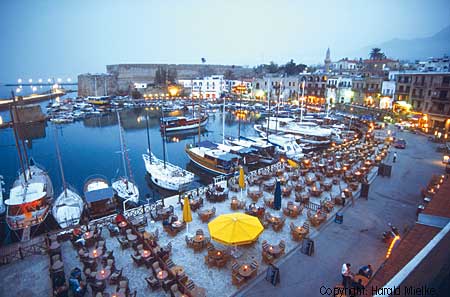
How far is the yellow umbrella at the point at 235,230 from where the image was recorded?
10195mm

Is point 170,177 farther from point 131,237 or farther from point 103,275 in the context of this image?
point 103,275

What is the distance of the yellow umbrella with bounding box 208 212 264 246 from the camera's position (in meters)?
10.2

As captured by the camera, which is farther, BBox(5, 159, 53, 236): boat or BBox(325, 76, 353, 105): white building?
BBox(325, 76, 353, 105): white building

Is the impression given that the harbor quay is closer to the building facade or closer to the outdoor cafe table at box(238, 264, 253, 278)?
the outdoor cafe table at box(238, 264, 253, 278)

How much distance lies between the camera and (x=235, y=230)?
10477 millimetres

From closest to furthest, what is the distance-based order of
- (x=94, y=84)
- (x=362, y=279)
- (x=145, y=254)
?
(x=362, y=279), (x=145, y=254), (x=94, y=84)

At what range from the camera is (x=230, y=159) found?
2683 centimetres

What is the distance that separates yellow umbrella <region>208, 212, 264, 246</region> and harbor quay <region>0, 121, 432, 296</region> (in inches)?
20.9

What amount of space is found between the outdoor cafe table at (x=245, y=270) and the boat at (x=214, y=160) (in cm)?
1563

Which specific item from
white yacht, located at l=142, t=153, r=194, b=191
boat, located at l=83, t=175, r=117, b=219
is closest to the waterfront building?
white yacht, located at l=142, t=153, r=194, b=191

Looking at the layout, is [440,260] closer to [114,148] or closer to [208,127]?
[114,148]

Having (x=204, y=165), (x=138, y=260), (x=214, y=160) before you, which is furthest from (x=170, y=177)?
(x=138, y=260)

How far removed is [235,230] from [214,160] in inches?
707

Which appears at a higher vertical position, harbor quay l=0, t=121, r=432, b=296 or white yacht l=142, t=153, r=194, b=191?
harbor quay l=0, t=121, r=432, b=296
